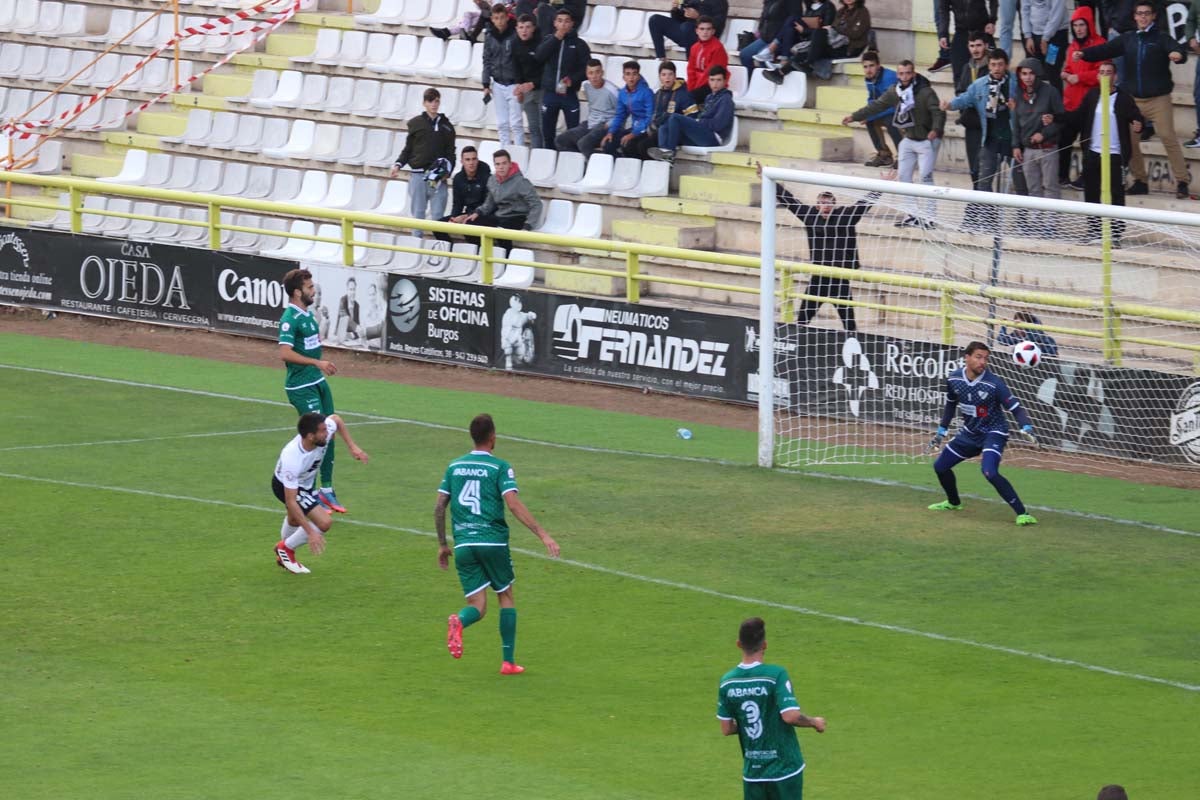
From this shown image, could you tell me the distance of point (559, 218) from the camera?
27.2m

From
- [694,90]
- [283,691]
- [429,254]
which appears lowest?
[283,691]

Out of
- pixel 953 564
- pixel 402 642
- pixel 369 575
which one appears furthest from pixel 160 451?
pixel 953 564

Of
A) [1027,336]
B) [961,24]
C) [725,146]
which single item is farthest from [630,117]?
[1027,336]

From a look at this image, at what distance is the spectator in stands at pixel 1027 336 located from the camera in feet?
64.6

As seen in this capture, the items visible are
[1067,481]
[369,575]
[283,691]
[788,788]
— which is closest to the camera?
[788,788]

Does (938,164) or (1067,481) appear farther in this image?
(938,164)

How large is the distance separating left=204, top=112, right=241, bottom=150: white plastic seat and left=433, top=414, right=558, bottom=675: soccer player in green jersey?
69.6 ft

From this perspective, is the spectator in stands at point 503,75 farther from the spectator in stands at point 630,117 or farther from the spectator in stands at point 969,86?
the spectator in stands at point 969,86

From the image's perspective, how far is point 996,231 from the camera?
800 inches

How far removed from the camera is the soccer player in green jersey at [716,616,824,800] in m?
8.70

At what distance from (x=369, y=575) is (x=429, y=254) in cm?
1061

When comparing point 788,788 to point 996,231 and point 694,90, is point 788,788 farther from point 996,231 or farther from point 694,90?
point 694,90

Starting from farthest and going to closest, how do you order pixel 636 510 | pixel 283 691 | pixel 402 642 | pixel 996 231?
pixel 996 231 → pixel 636 510 → pixel 402 642 → pixel 283 691

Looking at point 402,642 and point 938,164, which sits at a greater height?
point 938,164
